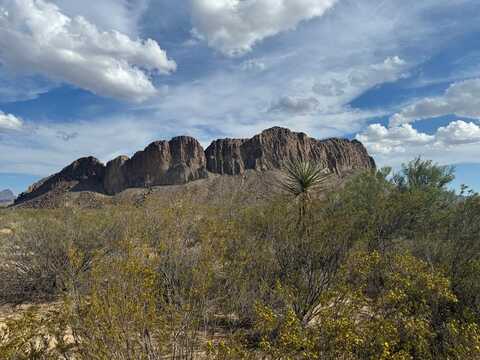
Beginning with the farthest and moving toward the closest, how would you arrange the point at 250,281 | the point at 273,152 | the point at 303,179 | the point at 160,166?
1. the point at 160,166
2. the point at 273,152
3. the point at 303,179
4. the point at 250,281

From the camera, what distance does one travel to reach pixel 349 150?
134m

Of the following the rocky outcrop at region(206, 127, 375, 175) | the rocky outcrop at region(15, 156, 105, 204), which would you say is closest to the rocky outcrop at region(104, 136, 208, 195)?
the rocky outcrop at region(15, 156, 105, 204)

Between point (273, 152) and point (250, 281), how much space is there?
10770 cm

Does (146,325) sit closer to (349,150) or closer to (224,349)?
(224,349)

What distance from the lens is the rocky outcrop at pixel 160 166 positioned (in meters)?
115

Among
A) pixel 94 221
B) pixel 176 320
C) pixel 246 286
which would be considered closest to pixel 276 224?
pixel 246 286

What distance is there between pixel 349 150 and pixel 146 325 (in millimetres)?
138710

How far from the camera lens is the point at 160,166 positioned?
120625 mm

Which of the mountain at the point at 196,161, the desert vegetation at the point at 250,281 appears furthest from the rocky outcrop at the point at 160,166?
the desert vegetation at the point at 250,281

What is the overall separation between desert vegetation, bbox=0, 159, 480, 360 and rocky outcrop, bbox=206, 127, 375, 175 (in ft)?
307

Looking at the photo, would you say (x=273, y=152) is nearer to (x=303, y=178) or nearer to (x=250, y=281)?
(x=303, y=178)

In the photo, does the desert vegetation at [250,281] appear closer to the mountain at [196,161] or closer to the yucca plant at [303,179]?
the yucca plant at [303,179]

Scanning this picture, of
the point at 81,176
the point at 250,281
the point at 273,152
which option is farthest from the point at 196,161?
the point at 250,281

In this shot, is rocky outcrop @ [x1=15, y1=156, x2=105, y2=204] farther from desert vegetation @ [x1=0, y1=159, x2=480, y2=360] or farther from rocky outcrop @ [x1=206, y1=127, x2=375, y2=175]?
desert vegetation @ [x1=0, y1=159, x2=480, y2=360]
